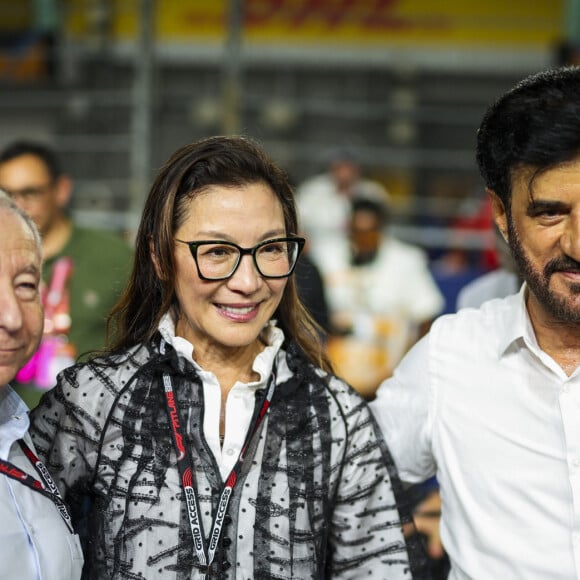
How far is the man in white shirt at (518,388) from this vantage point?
7.55 feet

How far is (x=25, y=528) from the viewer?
6.67ft

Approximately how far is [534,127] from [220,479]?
3.46 ft

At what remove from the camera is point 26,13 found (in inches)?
471

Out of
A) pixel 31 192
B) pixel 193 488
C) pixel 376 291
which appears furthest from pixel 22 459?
pixel 376 291

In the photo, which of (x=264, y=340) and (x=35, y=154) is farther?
(x=35, y=154)

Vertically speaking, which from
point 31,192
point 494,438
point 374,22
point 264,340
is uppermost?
point 374,22

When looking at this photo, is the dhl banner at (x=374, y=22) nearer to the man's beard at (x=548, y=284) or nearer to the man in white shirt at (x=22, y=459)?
the man's beard at (x=548, y=284)

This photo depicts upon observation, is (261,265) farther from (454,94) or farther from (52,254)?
(454,94)

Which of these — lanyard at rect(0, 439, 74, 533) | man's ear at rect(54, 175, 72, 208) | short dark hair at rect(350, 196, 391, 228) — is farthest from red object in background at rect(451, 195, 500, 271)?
lanyard at rect(0, 439, 74, 533)

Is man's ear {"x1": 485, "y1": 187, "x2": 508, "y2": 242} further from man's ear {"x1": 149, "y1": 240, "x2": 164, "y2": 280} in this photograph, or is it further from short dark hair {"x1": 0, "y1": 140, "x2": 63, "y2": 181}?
short dark hair {"x1": 0, "y1": 140, "x2": 63, "y2": 181}

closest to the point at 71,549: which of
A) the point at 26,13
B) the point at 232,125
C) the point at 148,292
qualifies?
the point at 148,292

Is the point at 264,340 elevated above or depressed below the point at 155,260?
below

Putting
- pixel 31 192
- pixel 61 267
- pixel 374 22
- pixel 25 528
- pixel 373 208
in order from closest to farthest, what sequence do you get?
pixel 25 528
pixel 61 267
pixel 31 192
pixel 373 208
pixel 374 22

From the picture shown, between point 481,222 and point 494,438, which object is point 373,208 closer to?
point 481,222
